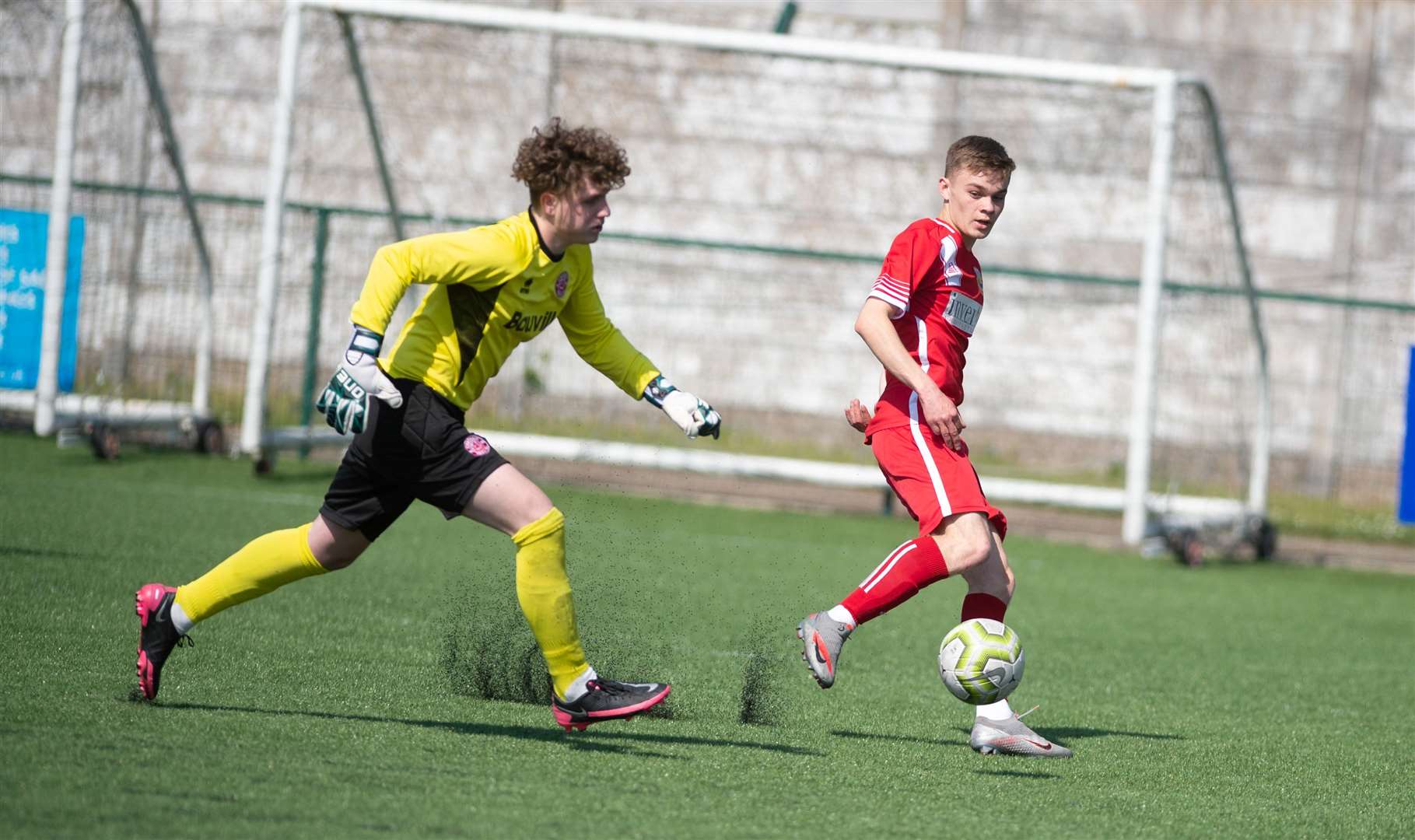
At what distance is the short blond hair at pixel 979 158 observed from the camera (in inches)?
187

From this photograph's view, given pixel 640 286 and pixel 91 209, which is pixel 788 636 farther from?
pixel 91 209

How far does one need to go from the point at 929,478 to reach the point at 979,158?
0.99m

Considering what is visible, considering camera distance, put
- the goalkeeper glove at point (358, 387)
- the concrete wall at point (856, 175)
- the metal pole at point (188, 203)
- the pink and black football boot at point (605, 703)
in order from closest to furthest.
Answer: the goalkeeper glove at point (358, 387), the pink and black football boot at point (605, 703), the metal pole at point (188, 203), the concrete wall at point (856, 175)

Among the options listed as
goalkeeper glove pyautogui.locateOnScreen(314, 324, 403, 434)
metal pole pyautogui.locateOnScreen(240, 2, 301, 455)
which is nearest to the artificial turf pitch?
goalkeeper glove pyautogui.locateOnScreen(314, 324, 403, 434)

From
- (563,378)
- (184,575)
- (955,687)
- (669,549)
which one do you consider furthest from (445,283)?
(563,378)

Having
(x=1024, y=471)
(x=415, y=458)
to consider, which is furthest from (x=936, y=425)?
(x=1024, y=471)

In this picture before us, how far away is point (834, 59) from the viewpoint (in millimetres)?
10422

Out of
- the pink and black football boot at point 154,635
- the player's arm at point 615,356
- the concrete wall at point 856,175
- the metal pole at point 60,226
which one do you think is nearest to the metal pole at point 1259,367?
the concrete wall at point 856,175

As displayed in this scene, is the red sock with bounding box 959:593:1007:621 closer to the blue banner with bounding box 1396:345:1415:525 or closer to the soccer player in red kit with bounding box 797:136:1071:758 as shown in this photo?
the soccer player in red kit with bounding box 797:136:1071:758

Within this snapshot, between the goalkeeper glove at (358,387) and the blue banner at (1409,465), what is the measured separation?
29.2 feet

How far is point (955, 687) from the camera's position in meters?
4.54

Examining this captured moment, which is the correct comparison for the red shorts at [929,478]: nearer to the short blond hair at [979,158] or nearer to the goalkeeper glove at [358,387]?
the short blond hair at [979,158]

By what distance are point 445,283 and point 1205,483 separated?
32.4 feet

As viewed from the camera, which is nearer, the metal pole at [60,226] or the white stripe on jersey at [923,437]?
the white stripe on jersey at [923,437]
